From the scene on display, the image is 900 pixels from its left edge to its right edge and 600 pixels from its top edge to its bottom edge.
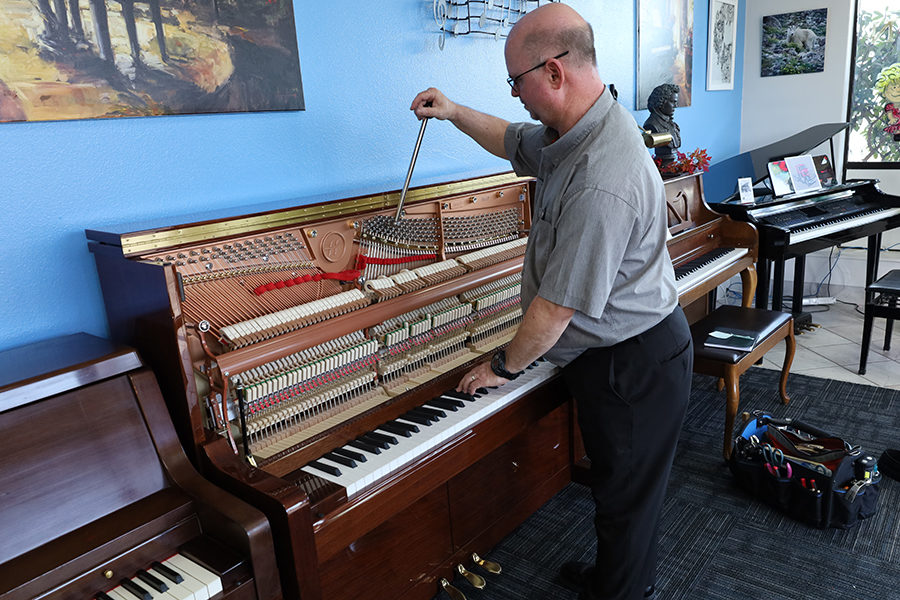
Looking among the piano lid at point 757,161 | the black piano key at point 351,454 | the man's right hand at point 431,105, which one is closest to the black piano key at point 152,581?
the black piano key at point 351,454

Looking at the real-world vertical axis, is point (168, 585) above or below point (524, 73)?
below

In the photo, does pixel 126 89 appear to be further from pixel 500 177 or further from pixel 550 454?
pixel 550 454

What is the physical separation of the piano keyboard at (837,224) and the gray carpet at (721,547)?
1.25m

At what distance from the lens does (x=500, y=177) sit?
7.64ft

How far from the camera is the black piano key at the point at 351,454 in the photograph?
1557 millimetres

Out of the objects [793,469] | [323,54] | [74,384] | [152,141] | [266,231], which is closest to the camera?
[74,384]

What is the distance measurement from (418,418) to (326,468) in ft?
1.08

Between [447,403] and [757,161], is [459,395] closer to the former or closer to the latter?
[447,403]

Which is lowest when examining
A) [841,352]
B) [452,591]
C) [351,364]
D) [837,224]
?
[841,352]

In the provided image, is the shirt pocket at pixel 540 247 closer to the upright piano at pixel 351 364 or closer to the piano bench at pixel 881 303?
the upright piano at pixel 351 364

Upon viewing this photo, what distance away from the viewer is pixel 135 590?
1.19 metres

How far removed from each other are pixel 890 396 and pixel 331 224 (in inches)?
131

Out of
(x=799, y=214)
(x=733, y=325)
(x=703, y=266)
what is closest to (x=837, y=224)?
(x=799, y=214)

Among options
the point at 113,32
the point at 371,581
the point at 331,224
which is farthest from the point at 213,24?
the point at 371,581
